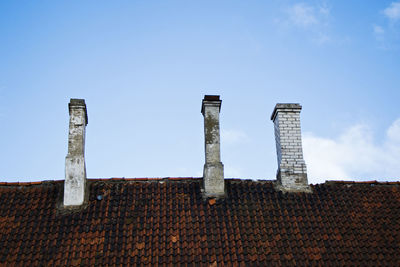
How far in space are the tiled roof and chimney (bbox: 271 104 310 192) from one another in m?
0.32

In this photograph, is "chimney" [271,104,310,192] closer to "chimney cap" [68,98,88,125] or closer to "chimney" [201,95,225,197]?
"chimney" [201,95,225,197]

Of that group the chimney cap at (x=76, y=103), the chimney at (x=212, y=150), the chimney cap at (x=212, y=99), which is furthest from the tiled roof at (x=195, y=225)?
the chimney cap at (x=212, y=99)

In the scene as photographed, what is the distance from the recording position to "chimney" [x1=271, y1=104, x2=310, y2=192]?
33.4 feet

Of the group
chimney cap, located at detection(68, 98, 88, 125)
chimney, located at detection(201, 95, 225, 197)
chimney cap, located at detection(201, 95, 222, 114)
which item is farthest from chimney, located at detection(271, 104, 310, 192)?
chimney cap, located at detection(68, 98, 88, 125)

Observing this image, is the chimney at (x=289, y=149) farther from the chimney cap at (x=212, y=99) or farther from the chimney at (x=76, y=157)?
the chimney at (x=76, y=157)

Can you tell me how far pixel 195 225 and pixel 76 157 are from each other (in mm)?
3156

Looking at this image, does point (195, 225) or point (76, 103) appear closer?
point (195, 225)

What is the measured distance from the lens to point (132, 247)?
26.5 feet

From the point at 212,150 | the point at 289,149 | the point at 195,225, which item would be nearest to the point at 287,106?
the point at 289,149

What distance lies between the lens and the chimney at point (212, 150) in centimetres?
978

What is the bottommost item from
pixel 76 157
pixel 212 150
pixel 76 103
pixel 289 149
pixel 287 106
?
pixel 76 157

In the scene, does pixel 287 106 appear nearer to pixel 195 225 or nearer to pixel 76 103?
pixel 195 225

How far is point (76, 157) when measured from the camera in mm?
9664

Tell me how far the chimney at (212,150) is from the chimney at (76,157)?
109 inches
